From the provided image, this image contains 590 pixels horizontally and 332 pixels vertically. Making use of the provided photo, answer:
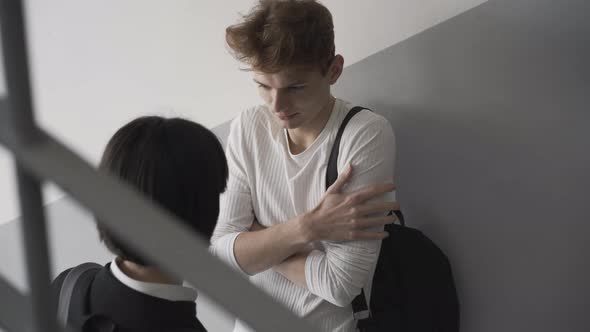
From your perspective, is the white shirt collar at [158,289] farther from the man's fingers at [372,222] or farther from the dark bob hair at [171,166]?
the man's fingers at [372,222]

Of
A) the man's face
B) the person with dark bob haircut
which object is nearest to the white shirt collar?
the person with dark bob haircut

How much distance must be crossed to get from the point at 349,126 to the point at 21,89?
1.11 meters

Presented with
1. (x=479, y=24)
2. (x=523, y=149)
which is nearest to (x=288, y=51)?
(x=479, y=24)

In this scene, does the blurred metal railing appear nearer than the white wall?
Yes

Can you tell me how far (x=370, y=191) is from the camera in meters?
1.49

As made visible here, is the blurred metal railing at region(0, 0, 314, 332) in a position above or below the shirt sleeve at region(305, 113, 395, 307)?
above

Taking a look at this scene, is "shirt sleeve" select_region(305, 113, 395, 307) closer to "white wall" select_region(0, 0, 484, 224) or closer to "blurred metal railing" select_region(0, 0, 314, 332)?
"white wall" select_region(0, 0, 484, 224)

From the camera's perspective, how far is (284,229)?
1.50 metres

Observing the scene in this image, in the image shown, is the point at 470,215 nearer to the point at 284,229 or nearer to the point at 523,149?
the point at 523,149

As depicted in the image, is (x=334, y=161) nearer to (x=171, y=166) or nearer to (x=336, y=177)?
(x=336, y=177)

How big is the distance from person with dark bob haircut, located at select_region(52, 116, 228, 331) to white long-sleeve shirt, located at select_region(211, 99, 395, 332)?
47cm

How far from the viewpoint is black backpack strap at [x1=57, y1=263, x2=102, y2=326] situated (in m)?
1.04

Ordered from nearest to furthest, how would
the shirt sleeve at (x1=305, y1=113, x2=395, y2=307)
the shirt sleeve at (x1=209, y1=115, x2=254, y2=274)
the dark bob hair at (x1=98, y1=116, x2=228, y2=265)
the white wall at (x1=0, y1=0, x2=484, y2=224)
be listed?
the dark bob hair at (x1=98, y1=116, x2=228, y2=265) → the shirt sleeve at (x1=305, y1=113, x2=395, y2=307) → the shirt sleeve at (x1=209, y1=115, x2=254, y2=274) → the white wall at (x1=0, y1=0, x2=484, y2=224)

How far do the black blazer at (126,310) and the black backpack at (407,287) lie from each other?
58 centimetres
